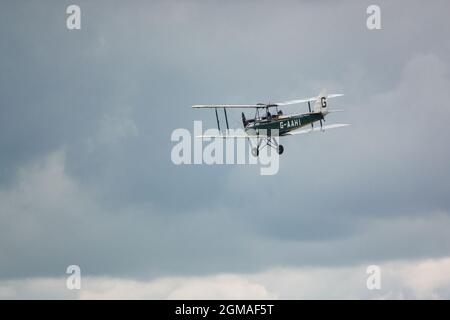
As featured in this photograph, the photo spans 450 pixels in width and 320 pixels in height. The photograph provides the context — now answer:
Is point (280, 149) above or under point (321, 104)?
under

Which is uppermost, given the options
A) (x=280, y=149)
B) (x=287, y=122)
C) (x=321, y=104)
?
(x=321, y=104)

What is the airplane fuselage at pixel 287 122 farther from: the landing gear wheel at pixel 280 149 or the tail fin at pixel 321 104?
the landing gear wheel at pixel 280 149

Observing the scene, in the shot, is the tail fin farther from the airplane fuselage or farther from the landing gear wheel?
the landing gear wheel

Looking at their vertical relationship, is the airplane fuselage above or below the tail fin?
below

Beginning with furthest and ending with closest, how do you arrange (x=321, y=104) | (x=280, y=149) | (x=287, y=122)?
(x=321, y=104) → (x=287, y=122) → (x=280, y=149)

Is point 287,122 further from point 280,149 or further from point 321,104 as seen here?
point 280,149

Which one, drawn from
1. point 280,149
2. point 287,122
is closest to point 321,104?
point 287,122

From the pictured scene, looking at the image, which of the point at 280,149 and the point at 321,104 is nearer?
the point at 280,149

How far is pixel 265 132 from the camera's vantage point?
135 metres
